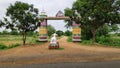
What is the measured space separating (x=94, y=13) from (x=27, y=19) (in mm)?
8728

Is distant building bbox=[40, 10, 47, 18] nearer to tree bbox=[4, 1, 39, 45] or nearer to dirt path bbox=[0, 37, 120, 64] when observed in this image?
tree bbox=[4, 1, 39, 45]

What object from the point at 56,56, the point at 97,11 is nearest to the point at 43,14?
the point at 97,11

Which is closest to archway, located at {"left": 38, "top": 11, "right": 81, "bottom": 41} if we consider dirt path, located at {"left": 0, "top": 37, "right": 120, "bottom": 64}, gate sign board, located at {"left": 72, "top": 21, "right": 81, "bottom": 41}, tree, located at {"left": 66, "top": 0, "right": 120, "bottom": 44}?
gate sign board, located at {"left": 72, "top": 21, "right": 81, "bottom": 41}

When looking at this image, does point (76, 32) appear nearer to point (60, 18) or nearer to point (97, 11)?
point (60, 18)

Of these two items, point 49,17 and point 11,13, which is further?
point 49,17

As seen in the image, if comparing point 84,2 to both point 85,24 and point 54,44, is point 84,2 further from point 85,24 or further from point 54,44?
point 54,44

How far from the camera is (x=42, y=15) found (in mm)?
46531

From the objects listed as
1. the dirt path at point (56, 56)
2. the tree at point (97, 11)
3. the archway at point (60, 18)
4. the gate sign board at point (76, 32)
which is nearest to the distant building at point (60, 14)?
the archway at point (60, 18)

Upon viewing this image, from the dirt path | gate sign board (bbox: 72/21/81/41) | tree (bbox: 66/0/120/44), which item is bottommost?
the dirt path

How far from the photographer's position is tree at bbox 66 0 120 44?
122 ft

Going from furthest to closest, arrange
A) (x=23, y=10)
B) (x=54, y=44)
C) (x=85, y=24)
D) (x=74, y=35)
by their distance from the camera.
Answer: (x=74, y=35) < (x=85, y=24) < (x=23, y=10) < (x=54, y=44)

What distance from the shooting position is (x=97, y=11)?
36.8 m

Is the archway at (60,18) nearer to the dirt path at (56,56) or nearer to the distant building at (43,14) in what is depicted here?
the distant building at (43,14)

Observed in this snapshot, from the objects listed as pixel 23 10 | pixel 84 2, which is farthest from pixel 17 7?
pixel 84 2
